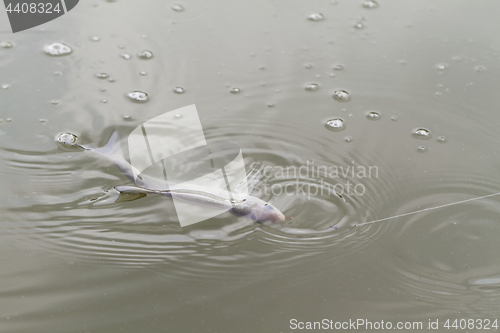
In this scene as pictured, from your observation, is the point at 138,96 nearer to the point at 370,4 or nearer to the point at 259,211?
the point at 259,211

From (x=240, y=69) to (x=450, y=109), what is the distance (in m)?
1.36

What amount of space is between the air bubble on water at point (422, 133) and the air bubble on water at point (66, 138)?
6.62 ft

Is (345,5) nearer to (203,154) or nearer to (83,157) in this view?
(203,154)

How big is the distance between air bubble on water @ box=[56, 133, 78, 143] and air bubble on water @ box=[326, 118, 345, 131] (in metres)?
1.52

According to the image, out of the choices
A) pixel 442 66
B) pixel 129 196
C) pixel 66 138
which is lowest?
pixel 129 196

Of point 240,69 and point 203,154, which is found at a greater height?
point 240,69

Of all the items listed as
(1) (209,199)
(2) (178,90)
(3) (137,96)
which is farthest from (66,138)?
(1) (209,199)

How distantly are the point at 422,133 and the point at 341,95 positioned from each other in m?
0.54

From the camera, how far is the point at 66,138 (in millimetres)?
2531

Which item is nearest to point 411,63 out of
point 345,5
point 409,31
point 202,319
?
point 409,31

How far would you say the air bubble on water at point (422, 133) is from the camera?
248 centimetres

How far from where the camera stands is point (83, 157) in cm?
245

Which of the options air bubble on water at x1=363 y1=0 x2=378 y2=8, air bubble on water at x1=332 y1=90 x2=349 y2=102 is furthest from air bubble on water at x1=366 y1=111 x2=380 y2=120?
air bubble on water at x1=363 y1=0 x2=378 y2=8

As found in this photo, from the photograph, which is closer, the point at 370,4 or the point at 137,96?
the point at 137,96
